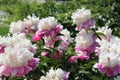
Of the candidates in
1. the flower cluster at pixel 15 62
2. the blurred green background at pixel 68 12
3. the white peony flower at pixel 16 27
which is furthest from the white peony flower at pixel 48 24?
the blurred green background at pixel 68 12

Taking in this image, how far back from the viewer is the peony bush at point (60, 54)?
263cm

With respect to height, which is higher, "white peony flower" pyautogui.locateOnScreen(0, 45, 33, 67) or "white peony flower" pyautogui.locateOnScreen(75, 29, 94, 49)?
"white peony flower" pyautogui.locateOnScreen(75, 29, 94, 49)

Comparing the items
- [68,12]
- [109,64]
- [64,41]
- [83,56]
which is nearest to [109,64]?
[109,64]

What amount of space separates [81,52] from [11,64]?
66 centimetres

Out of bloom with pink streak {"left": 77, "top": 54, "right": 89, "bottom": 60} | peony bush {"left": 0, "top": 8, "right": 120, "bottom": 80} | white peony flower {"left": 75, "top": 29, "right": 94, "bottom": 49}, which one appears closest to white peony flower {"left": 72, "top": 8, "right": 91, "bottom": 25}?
peony bush {"left": 0, "top": 8, "right": 120, "bottom": 80}

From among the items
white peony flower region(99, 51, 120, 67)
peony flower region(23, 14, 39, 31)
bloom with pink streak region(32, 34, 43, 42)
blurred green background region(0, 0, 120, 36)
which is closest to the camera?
white peony flower region(99, 51, 120, 67)

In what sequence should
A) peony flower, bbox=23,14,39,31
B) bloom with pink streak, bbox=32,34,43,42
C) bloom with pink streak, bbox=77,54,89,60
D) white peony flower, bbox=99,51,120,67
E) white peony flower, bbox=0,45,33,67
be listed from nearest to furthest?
1. white peony flower, bbox=0,45,33,67
2. white peony flower, bbox=99,51,120,67
3. bloom with pink streak, bbox=77,54,89,60
4. bloom with pink streak, bbox=32,34,43,42
5. peony flower, bbox=23,14,39,31

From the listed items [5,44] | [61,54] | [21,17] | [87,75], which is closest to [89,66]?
[87,75]

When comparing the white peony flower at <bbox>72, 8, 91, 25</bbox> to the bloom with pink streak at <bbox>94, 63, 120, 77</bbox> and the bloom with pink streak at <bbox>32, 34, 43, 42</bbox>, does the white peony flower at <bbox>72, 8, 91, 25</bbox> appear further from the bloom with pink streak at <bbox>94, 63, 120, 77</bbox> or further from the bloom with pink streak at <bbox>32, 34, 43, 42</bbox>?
the bloom with pink streak at <bbox>94, 63, 120, 77</bbox>

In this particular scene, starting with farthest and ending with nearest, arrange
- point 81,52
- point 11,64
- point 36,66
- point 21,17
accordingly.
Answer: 1. point 21,17
2. point 81,52
3. point 36,66
4. point 11,64

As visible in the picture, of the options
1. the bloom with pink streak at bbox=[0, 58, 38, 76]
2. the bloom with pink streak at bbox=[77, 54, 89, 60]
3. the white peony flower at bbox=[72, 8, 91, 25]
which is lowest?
→ the bloom with pink streak at bbox=[0, 58, 38, 76]

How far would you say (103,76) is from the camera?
2.93 metres

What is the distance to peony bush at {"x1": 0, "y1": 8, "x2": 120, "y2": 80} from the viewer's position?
263 centimetres

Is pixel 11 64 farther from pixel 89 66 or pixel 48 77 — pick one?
pixel 89 66
